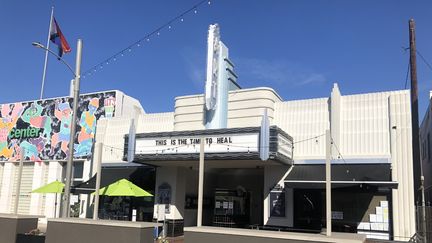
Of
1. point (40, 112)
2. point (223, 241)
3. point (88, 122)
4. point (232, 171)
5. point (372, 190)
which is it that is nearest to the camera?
point (223, 241)

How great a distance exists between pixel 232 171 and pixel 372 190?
29.5 ft

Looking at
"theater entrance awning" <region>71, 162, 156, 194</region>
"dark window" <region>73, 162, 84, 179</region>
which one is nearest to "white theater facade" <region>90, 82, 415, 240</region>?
"theater entrance awning" <region>71, 162, 156, 194</region>

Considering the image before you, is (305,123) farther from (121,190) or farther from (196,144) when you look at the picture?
(121,190)

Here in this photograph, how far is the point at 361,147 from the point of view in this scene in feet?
58.6

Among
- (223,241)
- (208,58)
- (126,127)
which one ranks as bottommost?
(223,241)

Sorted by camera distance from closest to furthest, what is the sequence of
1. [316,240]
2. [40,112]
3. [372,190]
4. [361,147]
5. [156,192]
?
[316,240] → [372,190] → [361,147] → [156,192] → [40,112]

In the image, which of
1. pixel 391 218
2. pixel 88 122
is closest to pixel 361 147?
pixel 391 218

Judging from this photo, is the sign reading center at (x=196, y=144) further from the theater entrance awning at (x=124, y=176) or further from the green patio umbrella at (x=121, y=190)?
the theater entrance awning at (x=124, y=176)

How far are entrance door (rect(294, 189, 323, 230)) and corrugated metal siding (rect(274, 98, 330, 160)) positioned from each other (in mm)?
1541

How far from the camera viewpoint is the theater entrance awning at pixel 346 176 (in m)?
16.2

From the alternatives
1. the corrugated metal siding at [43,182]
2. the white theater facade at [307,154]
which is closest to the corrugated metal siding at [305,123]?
the white theater facade at [307,154]

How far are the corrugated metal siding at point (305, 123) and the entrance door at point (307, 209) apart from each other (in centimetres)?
154

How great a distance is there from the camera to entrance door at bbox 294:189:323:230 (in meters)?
18.3

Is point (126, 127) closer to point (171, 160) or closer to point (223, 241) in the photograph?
point (171, 160)
